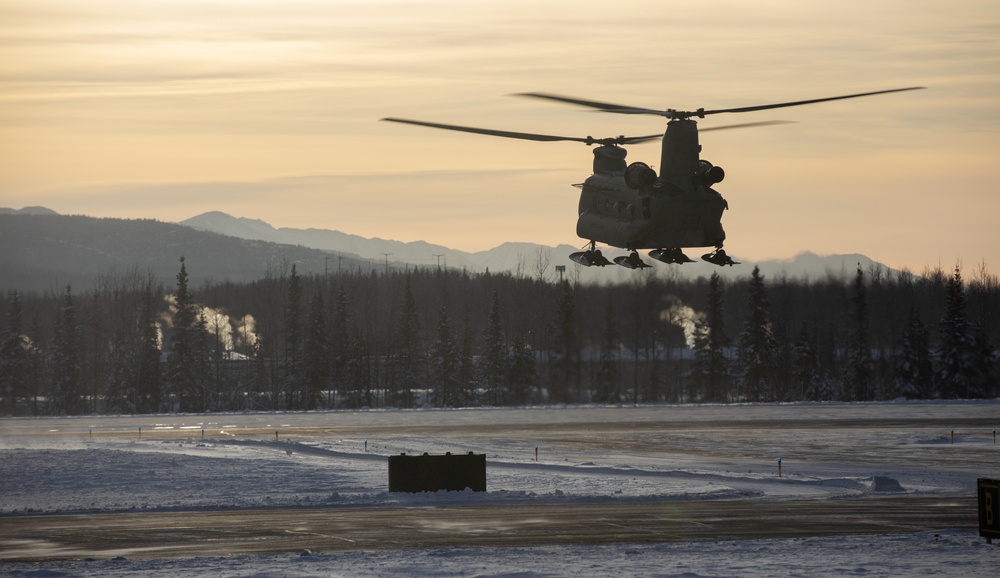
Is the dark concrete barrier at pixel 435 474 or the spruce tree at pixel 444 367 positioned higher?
the spruce tree at pixel 444 367

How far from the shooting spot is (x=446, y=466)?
133ft

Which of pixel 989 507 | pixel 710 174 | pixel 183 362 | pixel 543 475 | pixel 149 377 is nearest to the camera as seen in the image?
pixel 989 507

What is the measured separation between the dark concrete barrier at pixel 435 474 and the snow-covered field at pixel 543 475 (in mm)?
536

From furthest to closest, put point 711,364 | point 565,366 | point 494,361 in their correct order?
point 711,364
point 494,361
point 565,366

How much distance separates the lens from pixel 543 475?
4628 centimetres

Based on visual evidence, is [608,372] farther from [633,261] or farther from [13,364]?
[633,261]

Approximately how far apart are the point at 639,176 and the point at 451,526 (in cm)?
1115

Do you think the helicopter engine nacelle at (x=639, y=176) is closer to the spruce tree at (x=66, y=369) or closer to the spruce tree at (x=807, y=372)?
the spruce tree at (x=807, y=372)

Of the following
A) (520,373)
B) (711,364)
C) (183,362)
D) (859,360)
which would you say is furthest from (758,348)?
(183,362)

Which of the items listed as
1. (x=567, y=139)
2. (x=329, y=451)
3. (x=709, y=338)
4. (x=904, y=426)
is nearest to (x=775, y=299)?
(x=709, y=338)

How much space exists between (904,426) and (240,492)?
154ft

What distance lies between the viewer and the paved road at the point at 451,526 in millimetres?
29750

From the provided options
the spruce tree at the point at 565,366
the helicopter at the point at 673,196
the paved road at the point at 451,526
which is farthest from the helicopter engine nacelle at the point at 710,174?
the spruce tree at the point at 565,366

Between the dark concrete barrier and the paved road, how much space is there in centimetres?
303
